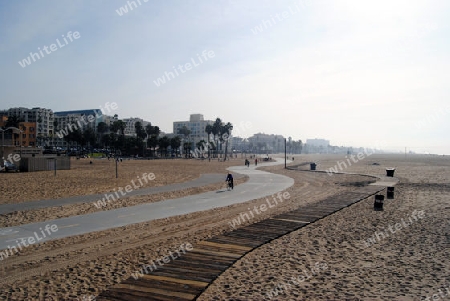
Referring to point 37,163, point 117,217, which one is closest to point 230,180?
point 117,217

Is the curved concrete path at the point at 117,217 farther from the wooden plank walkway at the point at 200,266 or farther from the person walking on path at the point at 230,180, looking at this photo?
the wooden plank walkway at the point at 200,266

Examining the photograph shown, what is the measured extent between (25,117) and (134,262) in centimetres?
18097

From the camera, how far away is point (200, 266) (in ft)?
29.4

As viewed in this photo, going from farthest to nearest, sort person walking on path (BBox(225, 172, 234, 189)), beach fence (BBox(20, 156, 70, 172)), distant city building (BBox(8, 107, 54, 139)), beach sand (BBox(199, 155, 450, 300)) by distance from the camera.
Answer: distant city building (BBox(8, 107, 54, 139)) → beach fence (BBox(20, 156, 70, 172)) → person walking on path (BBox(225, 172, 234, 189)) → beach sand (BBox(199, 155, 450, 300))

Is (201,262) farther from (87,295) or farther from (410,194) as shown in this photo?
(410,194)

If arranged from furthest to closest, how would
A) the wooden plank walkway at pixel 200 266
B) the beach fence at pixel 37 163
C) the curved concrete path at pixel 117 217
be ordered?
the beach fence at pixel 37 163, the curved concrete path at pixel 117 217, the wooden plank walkway at pixel 200 266

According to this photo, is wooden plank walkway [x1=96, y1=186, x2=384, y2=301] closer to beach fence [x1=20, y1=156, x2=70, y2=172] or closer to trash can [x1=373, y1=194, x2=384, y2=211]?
trash can [x1=373, y1=194, x2=384, y2=211]

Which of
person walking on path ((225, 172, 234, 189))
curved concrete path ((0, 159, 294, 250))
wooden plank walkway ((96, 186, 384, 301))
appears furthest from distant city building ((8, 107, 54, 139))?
wooden plank walkway ((96, 186, 384, 301))

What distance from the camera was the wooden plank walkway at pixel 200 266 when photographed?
23.9 feet

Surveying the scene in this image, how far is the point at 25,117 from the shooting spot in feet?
529

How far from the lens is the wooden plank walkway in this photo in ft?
23.9

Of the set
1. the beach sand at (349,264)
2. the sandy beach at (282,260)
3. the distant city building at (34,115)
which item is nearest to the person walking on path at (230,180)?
the sandy beach at (282,260)

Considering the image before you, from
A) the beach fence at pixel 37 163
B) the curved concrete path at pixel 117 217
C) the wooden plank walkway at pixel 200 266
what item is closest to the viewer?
the wooden plank walkway at pixel 200 266

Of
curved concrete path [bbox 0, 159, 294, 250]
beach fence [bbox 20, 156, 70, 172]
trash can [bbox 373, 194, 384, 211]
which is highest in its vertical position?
beach fence [bbox 20, 156, 70, 172]
